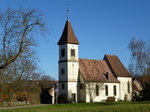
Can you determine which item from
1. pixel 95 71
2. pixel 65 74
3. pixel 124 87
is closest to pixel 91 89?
pixel 95 71

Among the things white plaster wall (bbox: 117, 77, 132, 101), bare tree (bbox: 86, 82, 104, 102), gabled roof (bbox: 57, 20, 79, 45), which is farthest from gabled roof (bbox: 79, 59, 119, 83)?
gabled roof (bbox: 57, 20, 79, 45)

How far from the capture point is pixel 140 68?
58.6 meters

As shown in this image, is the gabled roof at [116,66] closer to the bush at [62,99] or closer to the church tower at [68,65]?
the church tower at [68,65]

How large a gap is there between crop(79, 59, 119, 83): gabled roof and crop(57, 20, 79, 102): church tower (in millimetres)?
1785

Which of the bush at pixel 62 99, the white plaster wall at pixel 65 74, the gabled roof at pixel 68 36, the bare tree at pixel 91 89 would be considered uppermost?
the gabled roof at pixel 68 36

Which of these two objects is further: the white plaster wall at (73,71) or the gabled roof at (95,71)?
the gabled roof at (95,71)

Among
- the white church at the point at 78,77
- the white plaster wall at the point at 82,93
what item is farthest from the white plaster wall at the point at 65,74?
the white plaster wall at the point at 82,93

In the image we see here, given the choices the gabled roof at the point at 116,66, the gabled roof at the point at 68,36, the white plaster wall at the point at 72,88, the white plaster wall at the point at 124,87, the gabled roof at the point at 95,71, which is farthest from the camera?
the white plaster wall at the point at 124,87

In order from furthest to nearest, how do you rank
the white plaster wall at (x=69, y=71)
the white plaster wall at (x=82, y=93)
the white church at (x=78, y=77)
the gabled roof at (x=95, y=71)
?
the gabled roof at (x=95, y=71), the white plaster wall at (x=82, y=93), the white church at (x=78, y=77), the white plaster wall at (x=69, y=71)

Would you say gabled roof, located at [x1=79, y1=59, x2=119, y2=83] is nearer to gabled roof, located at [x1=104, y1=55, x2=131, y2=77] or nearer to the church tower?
A: gabled roof, located at [x1=104, y1=55, x2=131, y2=77]

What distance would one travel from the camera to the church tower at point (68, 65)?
54156mm

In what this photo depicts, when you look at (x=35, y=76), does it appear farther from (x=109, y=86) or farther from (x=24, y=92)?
(x=109, y=86)

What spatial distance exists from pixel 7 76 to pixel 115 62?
30366mm

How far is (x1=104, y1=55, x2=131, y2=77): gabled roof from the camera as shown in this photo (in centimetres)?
6209
